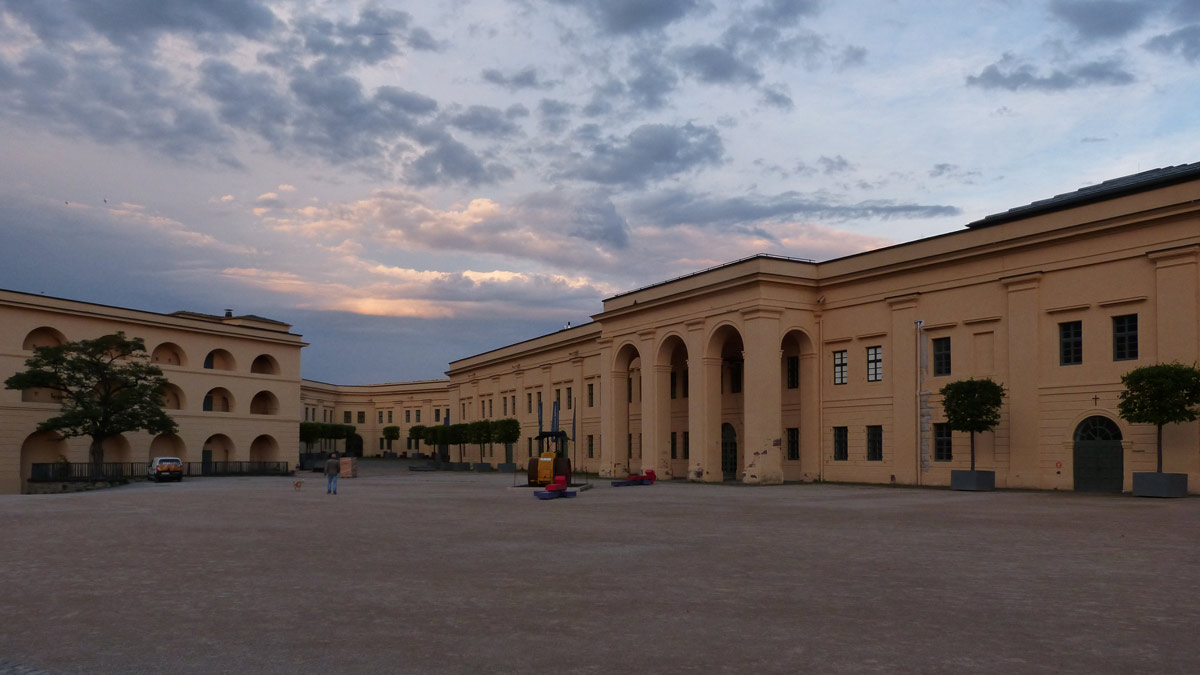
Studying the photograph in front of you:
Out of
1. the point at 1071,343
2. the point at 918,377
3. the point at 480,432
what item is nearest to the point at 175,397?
the point at 480,432

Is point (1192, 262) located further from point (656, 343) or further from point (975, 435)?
point (656, 343)

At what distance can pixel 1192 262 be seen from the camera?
28125mm

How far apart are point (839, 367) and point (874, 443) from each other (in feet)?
12.9

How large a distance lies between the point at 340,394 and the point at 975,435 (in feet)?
307

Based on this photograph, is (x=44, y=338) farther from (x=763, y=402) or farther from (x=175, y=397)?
(x=763, y=402)

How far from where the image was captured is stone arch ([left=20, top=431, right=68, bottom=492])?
52719mm

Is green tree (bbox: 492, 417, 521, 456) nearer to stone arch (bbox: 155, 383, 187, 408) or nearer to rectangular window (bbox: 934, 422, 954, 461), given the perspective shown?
stone arch (bbox: 155, 383, 187, 408)

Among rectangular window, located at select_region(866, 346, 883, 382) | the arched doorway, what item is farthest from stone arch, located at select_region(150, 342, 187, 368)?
the arched doorway

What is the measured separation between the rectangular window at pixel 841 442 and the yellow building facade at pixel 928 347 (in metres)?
0.09

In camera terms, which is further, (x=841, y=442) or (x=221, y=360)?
(x=221, y=360)

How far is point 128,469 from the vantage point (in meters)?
55.8

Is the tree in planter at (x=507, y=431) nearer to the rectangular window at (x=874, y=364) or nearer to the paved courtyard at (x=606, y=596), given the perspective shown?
the rectangular window at (x=874, y=364)

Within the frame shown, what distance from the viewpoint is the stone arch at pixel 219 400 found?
63656 millimetres

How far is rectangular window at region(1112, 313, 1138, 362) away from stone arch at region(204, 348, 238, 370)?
54.3 meters
